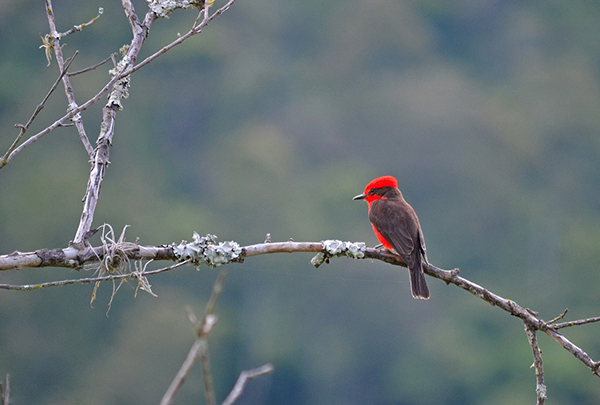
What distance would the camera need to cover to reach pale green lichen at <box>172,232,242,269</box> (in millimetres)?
3561

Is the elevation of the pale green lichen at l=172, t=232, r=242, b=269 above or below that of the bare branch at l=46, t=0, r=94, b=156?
below

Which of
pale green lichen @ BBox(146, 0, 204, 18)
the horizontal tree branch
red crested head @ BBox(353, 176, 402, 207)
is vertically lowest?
the horizontal tree branch

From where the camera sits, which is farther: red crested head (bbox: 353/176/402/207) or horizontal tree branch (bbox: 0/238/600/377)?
red crested head (bbox: 353/176/402/207)

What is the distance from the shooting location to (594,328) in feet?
130

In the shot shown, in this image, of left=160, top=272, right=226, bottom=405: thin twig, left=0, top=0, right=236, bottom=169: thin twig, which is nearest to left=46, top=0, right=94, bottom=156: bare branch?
left=0, top=0, right=236, bottom=169: thin twig

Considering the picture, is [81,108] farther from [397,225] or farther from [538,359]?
[397,225]

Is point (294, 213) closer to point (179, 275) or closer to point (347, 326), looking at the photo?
point (347, 326)

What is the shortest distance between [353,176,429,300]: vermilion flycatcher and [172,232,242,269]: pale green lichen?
1589 mm

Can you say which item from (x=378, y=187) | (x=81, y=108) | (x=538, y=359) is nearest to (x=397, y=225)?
(x=378, y=187)

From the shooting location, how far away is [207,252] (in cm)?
368

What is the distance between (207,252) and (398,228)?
7.54ft

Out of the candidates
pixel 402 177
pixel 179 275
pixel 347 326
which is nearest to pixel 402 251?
pixel 179 275

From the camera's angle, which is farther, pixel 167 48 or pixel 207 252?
pixel 207 252

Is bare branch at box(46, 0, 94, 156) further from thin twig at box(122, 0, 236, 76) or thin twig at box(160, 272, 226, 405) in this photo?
thin twig at box(160, 272, 226, 405)
